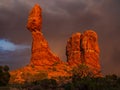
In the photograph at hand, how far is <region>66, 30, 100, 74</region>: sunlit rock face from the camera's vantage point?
140m

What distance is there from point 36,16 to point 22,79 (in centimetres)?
3062

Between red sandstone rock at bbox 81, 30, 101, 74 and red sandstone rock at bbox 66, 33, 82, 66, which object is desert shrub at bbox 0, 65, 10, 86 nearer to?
red sandstone rock at bbox 81, 30, 101, 74

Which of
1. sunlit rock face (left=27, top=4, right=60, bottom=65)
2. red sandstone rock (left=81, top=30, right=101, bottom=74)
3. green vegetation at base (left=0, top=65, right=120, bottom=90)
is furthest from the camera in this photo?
red sandstone rock (left=81, top=30, right=101, bottom=74)

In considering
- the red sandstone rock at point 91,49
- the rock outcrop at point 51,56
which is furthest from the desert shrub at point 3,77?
the red sandstone rock at point 91,49

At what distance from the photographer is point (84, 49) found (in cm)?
14175

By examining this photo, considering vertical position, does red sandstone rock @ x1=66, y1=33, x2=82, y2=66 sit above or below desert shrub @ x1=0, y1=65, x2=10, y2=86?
above

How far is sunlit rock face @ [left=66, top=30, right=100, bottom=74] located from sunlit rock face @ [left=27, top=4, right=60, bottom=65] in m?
12.5

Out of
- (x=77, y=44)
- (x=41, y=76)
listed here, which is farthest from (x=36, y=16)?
(x=41, y=76)

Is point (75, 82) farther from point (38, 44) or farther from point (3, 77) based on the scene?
point (38, 44)

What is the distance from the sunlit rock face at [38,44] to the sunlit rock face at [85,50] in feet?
41.0

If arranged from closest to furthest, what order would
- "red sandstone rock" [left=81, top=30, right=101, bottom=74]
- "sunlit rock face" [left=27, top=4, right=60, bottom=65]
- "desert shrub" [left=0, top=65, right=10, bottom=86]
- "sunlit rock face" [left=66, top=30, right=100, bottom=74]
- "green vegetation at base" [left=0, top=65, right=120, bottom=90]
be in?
"green vegetation at base" [left=0, top=65, right=120, bottom=90] → "desert shrub" [left=0, top=65, right=10, bottom=86] → "sunlit rock face" [left=27, top=4, right=60, bottom=65] → "red sandstone rock" [left=81, top=30, right=101, bottom=74] → "sunlit rock face" [left=66, top=30, right=100, bottom=74]

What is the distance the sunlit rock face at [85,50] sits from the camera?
14038 centimetres

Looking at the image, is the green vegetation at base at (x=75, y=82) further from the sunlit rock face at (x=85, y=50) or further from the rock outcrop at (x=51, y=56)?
the sunlit rock face at (x=85, y=50)

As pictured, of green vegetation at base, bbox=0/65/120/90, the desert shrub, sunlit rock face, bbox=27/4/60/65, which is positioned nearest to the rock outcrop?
sunlit rock face, bbox=27/4/60/65
